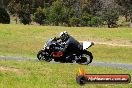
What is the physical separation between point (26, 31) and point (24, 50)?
38.5ft

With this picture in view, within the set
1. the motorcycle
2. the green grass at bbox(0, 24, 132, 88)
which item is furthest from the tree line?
the motorcycle

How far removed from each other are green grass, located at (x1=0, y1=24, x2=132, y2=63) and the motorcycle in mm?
8740

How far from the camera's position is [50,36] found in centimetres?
4356

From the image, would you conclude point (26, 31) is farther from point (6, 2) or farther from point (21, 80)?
point (6, 2)

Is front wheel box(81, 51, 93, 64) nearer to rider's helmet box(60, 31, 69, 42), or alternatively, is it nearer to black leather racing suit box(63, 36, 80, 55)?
black leather racing suit box(63, 36, 80, 55)

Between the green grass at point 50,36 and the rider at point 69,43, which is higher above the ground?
the rider at point 69,43

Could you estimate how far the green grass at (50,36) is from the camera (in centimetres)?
3387

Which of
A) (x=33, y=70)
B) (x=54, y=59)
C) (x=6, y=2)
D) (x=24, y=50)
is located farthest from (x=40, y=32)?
(x=6, y=2)

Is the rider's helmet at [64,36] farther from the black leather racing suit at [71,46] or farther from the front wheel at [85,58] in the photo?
the front wheel at [85,58]

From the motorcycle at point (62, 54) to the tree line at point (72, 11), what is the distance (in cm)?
4991

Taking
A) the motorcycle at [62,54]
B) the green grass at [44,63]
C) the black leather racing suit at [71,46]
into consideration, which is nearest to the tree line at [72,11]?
the green grass at [44,63]

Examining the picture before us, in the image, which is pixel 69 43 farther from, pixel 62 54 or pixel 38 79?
pixel 38 79

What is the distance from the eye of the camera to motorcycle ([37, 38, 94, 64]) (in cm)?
2166

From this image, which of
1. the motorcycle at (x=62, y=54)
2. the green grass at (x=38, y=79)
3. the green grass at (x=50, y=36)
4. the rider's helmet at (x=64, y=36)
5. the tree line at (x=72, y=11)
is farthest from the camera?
A: the tree line at (x=72, y=11)
